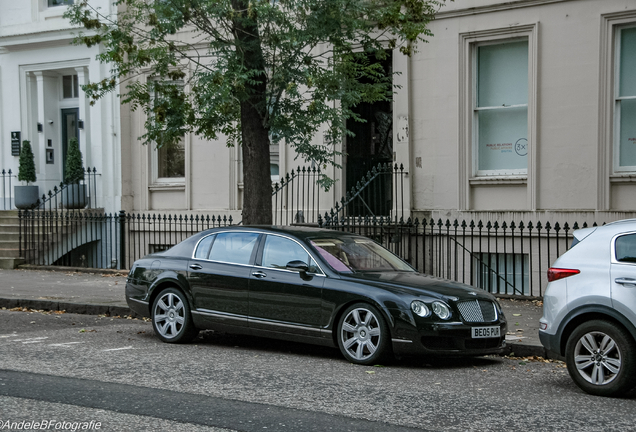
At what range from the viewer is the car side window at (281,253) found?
30.1ft

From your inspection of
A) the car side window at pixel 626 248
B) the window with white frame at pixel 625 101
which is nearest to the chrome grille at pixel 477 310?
the car side window at pixel 626 248

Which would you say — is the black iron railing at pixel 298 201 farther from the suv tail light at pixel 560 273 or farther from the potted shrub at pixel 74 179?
the suv tail light at pixel 560 273

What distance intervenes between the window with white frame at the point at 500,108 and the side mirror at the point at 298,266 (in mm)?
7347

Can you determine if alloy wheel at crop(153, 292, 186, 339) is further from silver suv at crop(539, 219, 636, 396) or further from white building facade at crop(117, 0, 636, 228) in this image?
white building facade at crop(117, 0, 636, 228)

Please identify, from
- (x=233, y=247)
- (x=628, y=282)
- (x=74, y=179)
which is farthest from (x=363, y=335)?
(x=74, y=179)

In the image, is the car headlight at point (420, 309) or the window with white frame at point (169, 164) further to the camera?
the window with white frame at point (169, 164)

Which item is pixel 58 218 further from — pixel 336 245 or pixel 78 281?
pixel 336 245

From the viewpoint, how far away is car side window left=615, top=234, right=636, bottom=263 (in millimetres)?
7062

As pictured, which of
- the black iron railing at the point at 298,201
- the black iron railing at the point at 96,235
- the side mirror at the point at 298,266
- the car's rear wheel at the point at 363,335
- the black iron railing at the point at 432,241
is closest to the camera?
the car's rear wheel at the point at 363,335

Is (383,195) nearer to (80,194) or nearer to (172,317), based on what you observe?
(172,317)

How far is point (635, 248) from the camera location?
23.2 feet

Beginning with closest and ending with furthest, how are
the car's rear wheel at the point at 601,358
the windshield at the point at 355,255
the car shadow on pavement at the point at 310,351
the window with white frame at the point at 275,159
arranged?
the car's rear wheel at the point at 601,358
the car shadow on pavement at the point at 310,351
the windshield at the point at 355,255
the window with white frame at the point at 275,159

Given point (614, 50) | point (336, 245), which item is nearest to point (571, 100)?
point (614, 50)

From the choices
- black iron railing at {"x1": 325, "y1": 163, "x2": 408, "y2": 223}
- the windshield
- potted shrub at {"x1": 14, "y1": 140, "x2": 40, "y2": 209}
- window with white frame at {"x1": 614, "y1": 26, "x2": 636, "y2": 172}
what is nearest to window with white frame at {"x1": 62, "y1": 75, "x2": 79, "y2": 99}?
potted shrub at {"x1": 14, "y1": 140, "x2": 40, "y2": 209}
